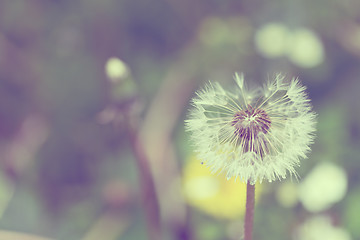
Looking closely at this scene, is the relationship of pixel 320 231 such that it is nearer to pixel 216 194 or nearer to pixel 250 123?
pixel 216 194

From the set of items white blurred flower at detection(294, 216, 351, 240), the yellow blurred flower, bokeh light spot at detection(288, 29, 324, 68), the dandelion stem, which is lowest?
the dandelion stem

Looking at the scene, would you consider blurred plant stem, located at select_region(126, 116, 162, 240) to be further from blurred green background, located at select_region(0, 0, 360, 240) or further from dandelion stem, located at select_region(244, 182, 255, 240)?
dandelion stem, located at select_region(244, 182, 255, 240)

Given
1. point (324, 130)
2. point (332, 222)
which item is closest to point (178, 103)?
point (324, 130)

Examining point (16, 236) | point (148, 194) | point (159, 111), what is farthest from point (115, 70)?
point (16, 236)

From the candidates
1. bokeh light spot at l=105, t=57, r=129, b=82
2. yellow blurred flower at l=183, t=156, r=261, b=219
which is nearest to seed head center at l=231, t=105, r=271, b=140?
bokeh light spot at l=105, t=57, r=129, b=82

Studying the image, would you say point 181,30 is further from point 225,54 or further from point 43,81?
point 43,81

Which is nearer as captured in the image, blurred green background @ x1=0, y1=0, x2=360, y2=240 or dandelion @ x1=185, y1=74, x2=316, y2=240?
dandelion @ x1=185, y1=74, x2=316, y2=240

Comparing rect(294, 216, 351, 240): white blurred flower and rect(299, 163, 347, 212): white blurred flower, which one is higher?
rect(299, 163, 347, 212): white blurred flower
